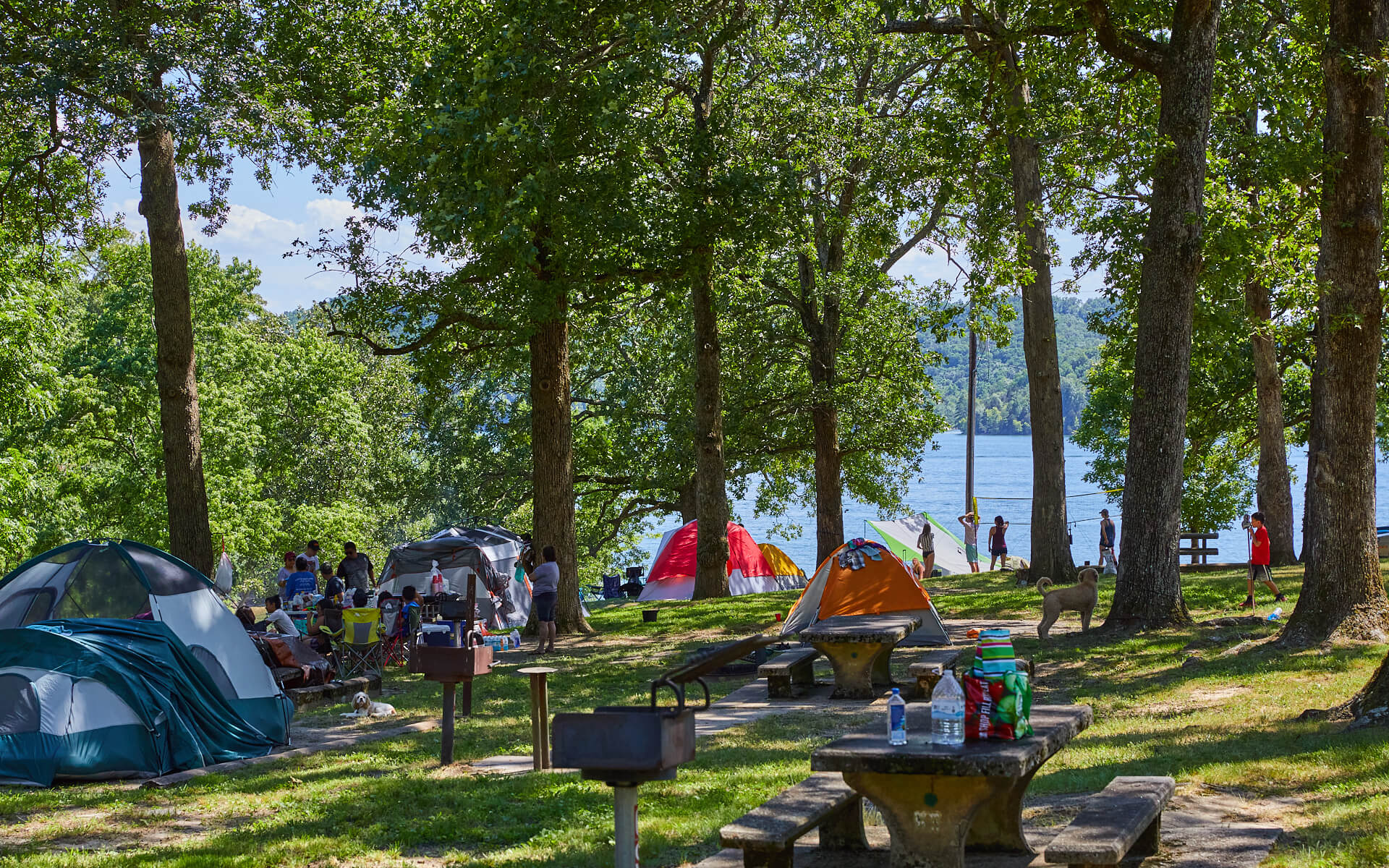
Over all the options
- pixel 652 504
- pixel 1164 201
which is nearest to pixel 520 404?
pixel 652 504

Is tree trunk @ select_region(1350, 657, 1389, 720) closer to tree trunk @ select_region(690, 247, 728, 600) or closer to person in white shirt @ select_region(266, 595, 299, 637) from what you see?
person in white shirt @ select_region(266, 595, 299, 637)

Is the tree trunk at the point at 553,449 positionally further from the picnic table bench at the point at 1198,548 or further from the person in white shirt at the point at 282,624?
the picnic table bench at the point at 1198,548

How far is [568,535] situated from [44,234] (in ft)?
30.5

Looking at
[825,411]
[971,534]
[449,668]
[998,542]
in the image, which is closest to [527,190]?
[449,668]

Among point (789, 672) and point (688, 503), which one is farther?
point (688, 503)

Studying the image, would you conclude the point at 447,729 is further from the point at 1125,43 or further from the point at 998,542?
the point at 998,542

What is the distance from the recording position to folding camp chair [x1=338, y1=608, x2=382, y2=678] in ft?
46.9

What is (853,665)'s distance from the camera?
11156 mm

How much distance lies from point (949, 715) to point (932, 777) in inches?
13.8

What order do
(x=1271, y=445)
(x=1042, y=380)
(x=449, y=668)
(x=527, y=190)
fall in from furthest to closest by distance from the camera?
(x=1271, y=445) < (x=1042, y=380) < (x=527, y=190) < (x=449, y=668)

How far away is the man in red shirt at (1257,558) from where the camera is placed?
1512 cm

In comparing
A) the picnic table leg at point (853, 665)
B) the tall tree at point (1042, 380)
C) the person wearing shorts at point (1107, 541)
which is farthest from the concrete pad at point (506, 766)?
the person wearing shorts at point (1107, 541)

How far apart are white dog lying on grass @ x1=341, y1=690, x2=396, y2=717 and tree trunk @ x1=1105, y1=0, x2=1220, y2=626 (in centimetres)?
844

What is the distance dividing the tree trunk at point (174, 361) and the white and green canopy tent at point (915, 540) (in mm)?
21520
